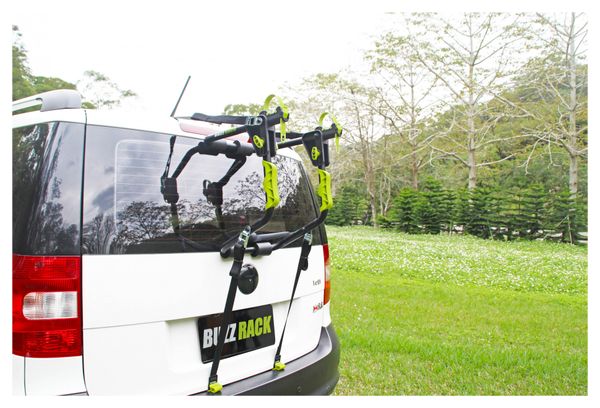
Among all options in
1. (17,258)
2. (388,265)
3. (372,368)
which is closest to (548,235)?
(388,265)

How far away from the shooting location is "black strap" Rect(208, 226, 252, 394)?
5.96 ft

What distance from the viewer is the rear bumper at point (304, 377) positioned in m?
1.95

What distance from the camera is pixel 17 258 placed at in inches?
61.0

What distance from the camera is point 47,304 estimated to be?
153cm

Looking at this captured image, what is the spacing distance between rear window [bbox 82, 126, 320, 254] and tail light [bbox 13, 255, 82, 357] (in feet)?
0.39

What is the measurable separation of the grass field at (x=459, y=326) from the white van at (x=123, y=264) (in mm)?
1879

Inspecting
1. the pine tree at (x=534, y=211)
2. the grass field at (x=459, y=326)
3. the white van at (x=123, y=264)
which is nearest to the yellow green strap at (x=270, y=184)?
the white van at (x=123, y=264)

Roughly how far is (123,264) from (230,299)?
17.3 inches

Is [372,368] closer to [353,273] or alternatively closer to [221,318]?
[221,318]

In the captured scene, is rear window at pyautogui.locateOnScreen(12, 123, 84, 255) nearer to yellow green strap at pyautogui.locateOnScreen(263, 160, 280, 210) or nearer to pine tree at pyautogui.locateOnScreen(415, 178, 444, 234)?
yellow green strap at pyautogui.locateOnScreen(263, 160, 280, 210)

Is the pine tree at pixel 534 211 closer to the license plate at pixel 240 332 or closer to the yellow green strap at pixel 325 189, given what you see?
the yellow green strap at pixel 325 189

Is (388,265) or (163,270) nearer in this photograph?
(163,270)

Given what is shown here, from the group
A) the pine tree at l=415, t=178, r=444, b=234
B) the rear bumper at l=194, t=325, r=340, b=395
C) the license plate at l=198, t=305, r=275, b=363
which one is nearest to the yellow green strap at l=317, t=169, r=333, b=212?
the license plate at l=198, t=305, r=275, b=363

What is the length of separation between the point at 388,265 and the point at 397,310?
12.2 feet
